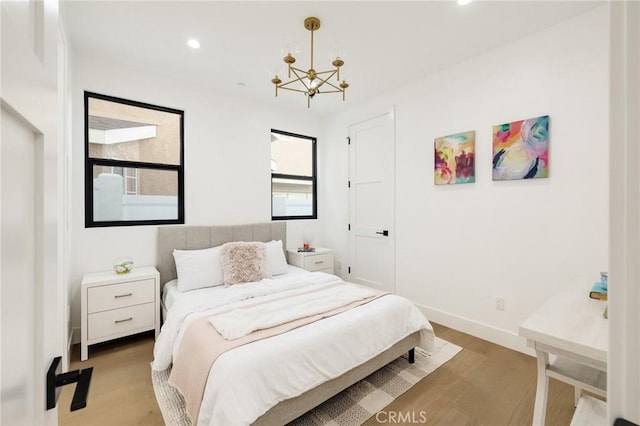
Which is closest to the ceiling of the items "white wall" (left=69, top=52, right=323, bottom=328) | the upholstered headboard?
"white wall" (left=69, top=52, right=323, bottom=328)

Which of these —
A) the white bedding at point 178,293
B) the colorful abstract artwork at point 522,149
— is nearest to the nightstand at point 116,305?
the white bedding at point 178,293

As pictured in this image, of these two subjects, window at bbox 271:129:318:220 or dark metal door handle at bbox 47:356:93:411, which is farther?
window at bbox 271:129:318:220

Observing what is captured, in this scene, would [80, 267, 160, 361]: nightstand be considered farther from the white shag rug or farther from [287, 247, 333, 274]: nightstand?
[287, 247, 333, 274]: nightstand

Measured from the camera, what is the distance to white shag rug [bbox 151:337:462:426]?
175 centimetres

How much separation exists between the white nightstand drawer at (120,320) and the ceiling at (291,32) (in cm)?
217

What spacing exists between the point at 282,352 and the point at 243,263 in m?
1.53

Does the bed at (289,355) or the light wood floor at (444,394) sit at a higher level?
the bed at (289,355)

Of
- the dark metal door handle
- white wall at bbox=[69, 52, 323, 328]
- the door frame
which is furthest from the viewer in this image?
the door frame

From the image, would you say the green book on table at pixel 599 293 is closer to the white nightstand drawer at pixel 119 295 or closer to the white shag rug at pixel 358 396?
the white shag rug at pixel 358 396

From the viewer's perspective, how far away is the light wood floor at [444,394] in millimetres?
1760

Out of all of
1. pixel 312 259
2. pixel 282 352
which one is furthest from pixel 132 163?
pixel 282 352

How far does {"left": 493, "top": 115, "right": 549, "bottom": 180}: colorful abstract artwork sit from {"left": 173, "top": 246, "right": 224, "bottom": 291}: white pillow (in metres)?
2.91

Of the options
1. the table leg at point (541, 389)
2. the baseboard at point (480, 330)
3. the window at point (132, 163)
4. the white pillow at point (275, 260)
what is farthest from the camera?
the white pillow at point (275, 260)

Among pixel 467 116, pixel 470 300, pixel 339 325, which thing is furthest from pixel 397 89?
pixel 339 325
